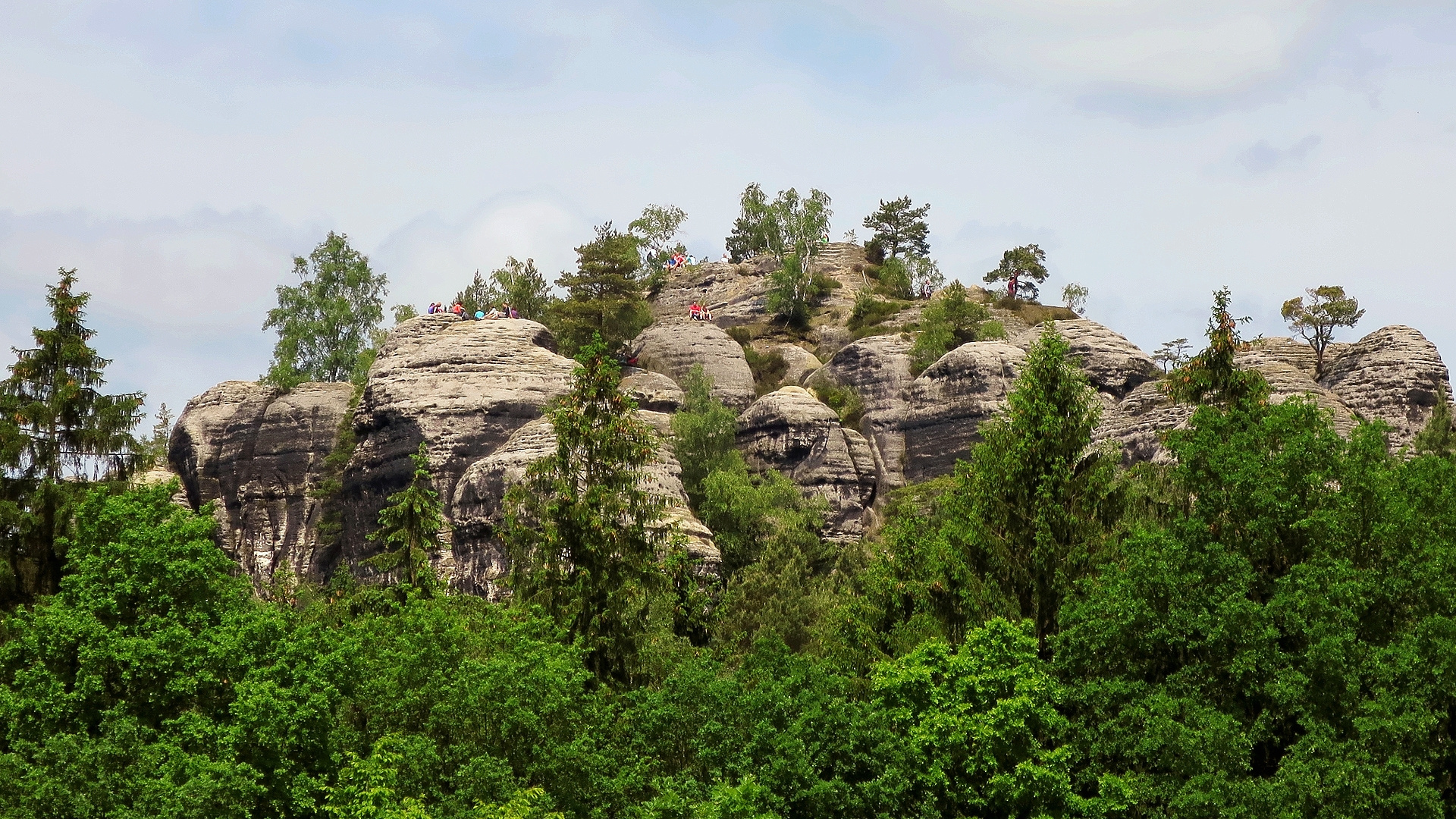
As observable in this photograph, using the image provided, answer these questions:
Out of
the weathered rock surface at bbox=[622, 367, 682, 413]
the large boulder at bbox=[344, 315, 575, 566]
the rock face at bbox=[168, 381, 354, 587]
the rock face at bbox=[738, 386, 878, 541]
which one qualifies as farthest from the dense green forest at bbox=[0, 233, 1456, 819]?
the rock face at bbox=[168, 381, 354, 587]

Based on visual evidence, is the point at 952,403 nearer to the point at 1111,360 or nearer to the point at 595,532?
the point at 1111,360

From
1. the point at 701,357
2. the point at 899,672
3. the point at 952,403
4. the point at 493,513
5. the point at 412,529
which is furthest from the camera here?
the point at 701,357

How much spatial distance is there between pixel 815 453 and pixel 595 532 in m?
36.3

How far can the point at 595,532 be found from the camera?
1555 inches

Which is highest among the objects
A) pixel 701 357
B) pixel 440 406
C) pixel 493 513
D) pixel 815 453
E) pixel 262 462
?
pixel 701 357

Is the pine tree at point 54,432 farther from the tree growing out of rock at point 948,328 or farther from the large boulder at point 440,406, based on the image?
the tree growing out of rock at point 948,328

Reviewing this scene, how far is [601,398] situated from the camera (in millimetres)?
41625

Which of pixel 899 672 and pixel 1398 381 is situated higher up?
pixel 1398 381

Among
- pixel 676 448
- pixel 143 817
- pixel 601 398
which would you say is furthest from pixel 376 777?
pixel 676 448

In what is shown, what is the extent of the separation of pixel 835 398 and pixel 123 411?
141ft

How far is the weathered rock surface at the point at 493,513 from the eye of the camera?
5984 centimetres

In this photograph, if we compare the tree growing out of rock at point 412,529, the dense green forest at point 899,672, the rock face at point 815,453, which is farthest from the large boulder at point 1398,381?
the tree growing out of rock at point 412,529

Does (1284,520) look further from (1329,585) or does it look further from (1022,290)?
(1022,290)

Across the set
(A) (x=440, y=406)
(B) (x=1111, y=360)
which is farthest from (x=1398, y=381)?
(A) (x=440, y=406)
